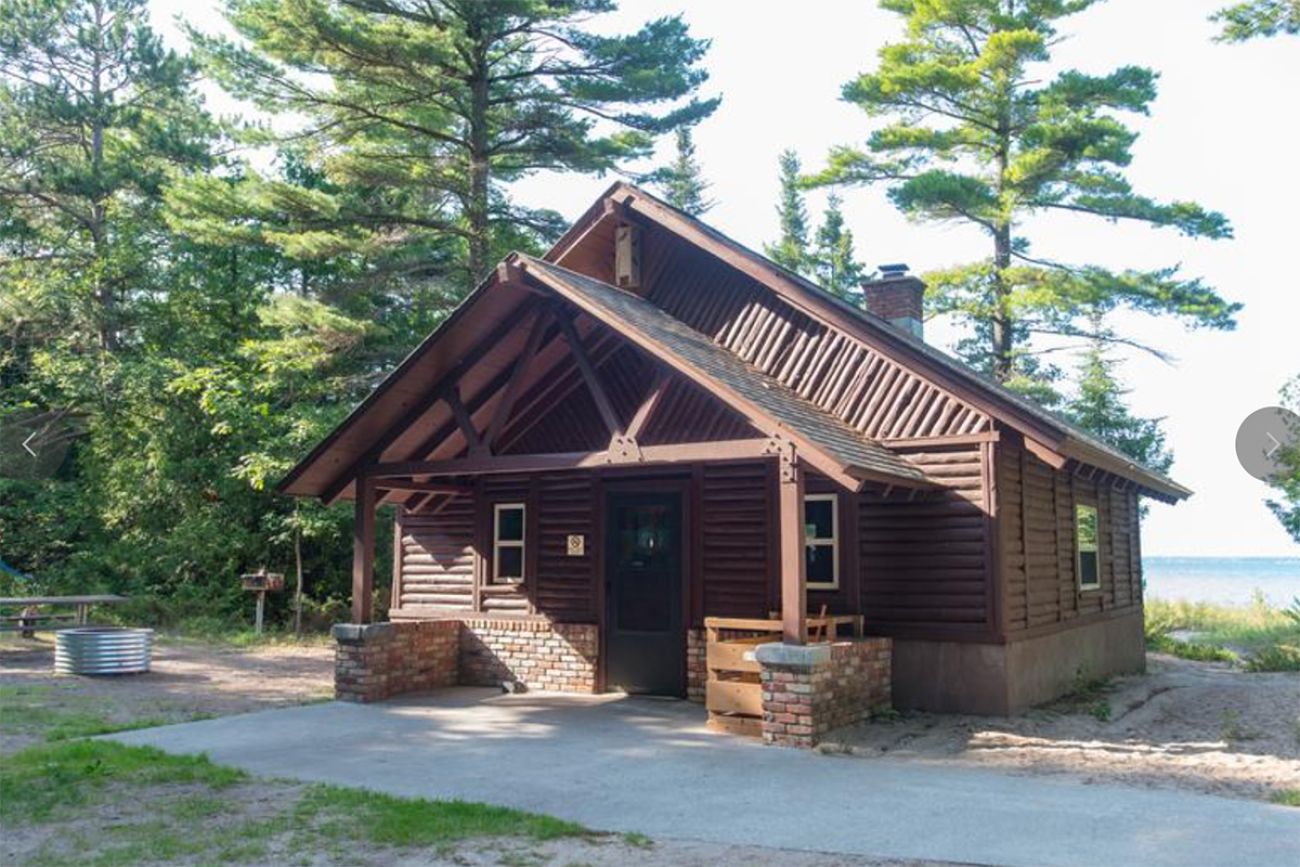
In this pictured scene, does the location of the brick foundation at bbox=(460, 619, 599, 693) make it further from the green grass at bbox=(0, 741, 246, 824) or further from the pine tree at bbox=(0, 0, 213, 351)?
the pine tree at bbox=(0, 0, 213, 351)

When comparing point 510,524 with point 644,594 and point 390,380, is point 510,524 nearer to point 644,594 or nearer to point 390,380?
point 644,594

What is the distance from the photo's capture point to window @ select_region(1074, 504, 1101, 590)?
13.8 metres

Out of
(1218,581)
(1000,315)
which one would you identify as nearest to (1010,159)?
(1000,315)

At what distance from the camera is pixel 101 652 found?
14703mm

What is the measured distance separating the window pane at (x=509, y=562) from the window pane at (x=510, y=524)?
0.14m

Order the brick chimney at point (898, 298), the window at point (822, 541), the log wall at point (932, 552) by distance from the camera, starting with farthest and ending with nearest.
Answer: the brick chimney at point (898, 298) < the window at point (822, 541) < the log wall at point (932, 552)

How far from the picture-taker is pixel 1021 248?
26438 mm

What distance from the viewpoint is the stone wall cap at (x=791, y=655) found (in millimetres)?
9297

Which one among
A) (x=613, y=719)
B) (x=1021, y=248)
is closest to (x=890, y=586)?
(x=613, y=719)

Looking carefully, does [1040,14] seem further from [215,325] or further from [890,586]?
[215,325]

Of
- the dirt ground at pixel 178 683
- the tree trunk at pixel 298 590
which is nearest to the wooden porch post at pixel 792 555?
the dirt ground at pixel 178 683

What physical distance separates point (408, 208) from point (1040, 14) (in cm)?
1581

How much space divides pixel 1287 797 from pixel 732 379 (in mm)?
5590

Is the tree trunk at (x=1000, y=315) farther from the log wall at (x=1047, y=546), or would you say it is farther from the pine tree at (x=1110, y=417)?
the log wall at (x=1047, y=546)
